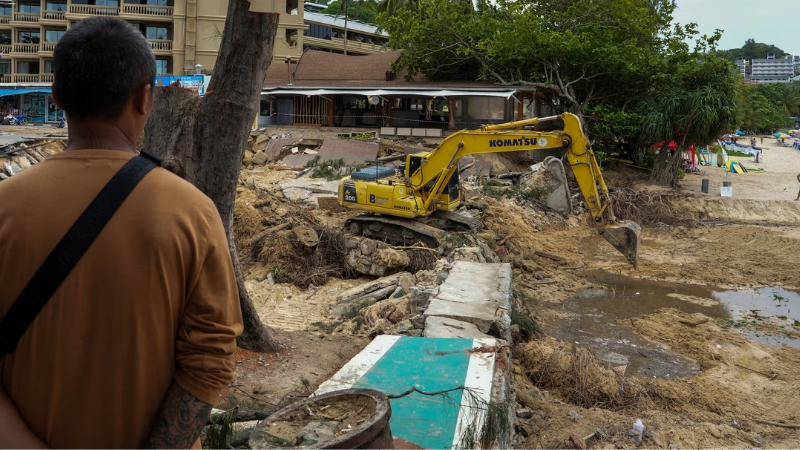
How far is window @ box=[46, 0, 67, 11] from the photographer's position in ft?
149

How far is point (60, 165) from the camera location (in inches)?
72.4

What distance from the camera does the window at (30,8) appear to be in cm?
4741

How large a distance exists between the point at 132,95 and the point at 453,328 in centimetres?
557

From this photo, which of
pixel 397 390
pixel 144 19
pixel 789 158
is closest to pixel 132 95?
pixel 397 390

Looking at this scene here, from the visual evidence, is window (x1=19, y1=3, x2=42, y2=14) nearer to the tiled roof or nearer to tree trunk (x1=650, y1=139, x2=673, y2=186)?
the tiled roof

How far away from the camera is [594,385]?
7.04 m

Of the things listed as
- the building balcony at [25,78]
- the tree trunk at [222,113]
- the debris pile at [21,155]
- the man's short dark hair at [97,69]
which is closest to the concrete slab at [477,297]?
the tree trunk at [222,113]

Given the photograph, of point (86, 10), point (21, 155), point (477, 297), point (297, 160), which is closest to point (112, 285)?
point (477, 297)

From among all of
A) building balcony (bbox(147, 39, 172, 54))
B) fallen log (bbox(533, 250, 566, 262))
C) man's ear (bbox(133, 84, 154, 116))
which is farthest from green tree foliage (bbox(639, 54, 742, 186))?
building balcony (bbox(147, 39, 172, 54))

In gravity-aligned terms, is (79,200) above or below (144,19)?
below

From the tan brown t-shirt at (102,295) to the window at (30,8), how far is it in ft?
177

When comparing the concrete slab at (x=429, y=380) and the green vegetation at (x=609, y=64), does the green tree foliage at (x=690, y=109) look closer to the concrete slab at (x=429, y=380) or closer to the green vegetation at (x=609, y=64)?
the green vegetation at (x=609, y=64)

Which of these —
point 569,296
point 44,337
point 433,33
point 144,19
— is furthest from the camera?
point 144,19

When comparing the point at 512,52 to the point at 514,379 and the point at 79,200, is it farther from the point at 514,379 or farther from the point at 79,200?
the point at 79,200
